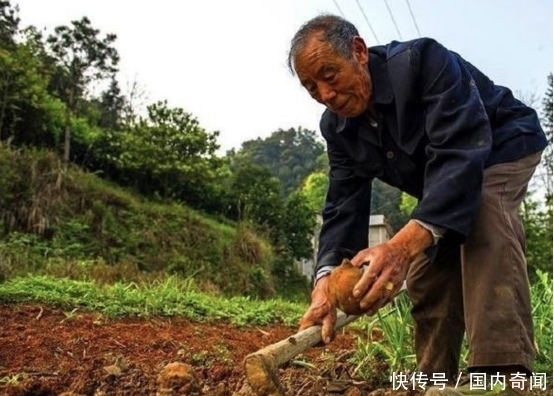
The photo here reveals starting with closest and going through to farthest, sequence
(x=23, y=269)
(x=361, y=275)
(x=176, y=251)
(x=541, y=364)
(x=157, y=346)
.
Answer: (x=361, y=275)
(x=541, y=364)
(x=157, y=346)
(x=23, y=269)
(x=176, y=251)

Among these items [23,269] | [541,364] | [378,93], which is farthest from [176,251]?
[378,93]

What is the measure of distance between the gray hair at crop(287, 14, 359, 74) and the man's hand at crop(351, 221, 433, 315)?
54 centimetres

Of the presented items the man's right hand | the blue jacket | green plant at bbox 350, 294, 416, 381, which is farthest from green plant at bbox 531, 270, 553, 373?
the man's right hand

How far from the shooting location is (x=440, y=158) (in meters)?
1.79

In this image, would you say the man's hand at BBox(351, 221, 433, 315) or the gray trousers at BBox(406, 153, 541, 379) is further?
the gray trousers at BBox(406, 153, 541, 379)

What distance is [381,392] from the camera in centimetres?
218

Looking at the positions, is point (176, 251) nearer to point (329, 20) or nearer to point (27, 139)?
point (27, 139)

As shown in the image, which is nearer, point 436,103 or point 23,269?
point 436,103

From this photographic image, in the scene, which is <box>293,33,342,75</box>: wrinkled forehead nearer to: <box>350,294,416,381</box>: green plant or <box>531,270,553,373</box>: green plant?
<box>350,294,416,381</box>: green plant

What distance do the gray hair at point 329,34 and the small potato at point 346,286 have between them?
0.57m

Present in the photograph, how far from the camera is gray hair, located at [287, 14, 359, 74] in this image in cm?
184

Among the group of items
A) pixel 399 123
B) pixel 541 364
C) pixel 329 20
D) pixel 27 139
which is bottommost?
pixel 541 364

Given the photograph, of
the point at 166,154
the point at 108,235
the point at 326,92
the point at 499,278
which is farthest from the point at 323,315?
the point at 166,154

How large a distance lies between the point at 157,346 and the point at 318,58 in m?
2.15
